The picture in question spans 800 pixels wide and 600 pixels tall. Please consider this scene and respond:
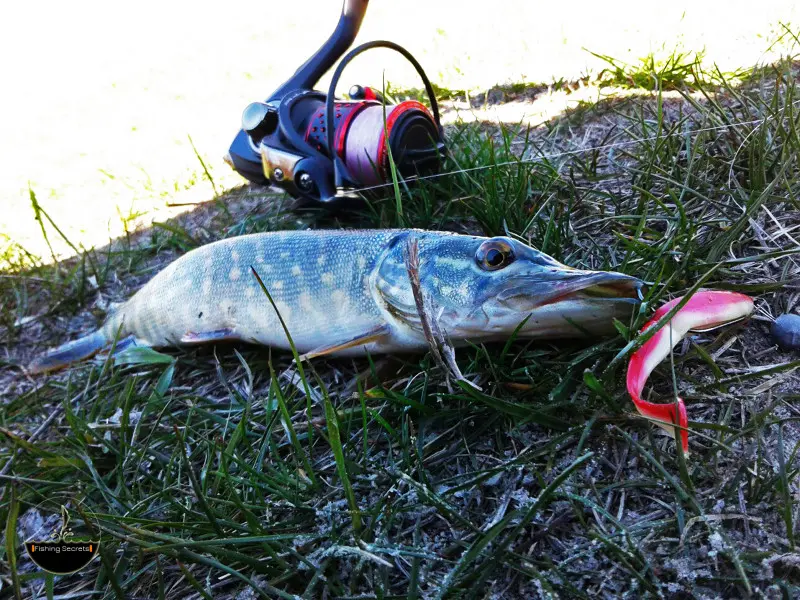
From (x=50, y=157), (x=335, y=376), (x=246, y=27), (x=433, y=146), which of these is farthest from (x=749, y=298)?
(x=246, y=27)

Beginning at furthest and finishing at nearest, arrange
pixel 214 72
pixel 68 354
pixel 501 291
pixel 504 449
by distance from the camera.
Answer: pixel 214 72 < pixel 68 354 < pixel 501 291 < pixel 504 449

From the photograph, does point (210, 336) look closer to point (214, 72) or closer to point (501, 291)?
point (501, 291)

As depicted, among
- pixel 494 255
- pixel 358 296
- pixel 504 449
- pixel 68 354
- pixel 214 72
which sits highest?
pixel 214 72

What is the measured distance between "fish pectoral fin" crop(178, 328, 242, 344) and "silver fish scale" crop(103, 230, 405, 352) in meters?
0.01

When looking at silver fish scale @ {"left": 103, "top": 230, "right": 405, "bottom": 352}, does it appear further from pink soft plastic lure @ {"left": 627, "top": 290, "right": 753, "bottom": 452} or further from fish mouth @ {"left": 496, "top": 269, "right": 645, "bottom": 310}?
pink soft plastic lure @ {"left": 627, "top": 290, "right": 753, "bottom": 452}

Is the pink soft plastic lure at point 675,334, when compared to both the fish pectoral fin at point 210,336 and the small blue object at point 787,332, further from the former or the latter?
the fish pectoral fin at point 210,336

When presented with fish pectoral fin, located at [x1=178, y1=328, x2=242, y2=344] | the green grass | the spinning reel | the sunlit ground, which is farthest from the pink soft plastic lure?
the sunlit ground

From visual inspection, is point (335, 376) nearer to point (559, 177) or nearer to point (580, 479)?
point (580, 479)

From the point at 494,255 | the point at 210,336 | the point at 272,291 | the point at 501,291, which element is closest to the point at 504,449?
the point at 501,291

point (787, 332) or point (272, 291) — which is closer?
point (787, 332)

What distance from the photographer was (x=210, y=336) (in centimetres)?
254

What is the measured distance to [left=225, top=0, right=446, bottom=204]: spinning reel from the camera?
9.04 ft

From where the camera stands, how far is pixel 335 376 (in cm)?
225

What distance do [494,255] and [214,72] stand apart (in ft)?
26.6
